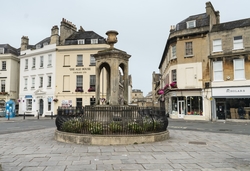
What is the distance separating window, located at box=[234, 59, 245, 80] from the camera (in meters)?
24.5

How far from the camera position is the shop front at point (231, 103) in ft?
79.7

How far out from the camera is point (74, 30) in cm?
3712

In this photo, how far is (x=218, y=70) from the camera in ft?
84.8

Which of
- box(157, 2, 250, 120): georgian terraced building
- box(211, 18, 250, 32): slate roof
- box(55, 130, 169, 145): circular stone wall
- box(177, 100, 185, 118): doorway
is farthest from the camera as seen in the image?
box(177, 100, 185, 118): doorway

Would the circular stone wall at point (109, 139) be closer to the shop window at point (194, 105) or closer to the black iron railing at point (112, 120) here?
the black iron railing at point (112, 120)

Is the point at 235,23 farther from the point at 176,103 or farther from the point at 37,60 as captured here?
the point at 37,60

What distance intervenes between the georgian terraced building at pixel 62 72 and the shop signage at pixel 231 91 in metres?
14.6

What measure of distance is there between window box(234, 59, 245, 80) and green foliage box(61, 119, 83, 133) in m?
21.2

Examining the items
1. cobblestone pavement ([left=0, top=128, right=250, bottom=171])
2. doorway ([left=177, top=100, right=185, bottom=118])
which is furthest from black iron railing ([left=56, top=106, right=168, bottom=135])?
doorway ([left=177, top=100, right=185, bottom=118])

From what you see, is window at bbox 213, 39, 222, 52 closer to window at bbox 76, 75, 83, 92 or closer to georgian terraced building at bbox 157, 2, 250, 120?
georgian terraced building at bbox 157, 2, 250, 120

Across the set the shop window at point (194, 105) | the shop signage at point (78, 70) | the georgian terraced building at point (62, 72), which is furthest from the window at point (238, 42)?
the shop signage at point (78, 70)

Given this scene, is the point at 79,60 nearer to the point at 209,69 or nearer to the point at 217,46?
the point at 209,69

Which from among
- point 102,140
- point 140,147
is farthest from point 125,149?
point 102,140

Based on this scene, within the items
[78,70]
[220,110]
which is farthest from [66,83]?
[220,110]
